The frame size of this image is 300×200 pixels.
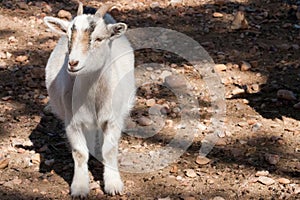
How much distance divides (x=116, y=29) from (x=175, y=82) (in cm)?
214

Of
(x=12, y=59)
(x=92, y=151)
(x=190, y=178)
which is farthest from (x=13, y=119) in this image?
(x=190, y=178)

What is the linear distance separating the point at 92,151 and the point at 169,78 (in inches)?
66.4

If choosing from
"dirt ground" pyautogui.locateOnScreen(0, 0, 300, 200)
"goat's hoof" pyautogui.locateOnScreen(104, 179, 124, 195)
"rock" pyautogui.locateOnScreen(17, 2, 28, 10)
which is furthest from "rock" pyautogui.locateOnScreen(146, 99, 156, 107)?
"rock" pyautogui.locateOnScreen(17, 2, 28, 10)

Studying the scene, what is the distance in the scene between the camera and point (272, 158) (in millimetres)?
5082

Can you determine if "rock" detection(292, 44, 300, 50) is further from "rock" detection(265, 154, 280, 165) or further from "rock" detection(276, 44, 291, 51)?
"rock" detection(265, 154, 280, 165)

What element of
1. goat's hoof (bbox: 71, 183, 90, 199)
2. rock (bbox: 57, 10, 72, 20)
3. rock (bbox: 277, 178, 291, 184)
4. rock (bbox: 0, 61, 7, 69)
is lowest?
goat's hoof (bbox: 71, 183, 90, 199)

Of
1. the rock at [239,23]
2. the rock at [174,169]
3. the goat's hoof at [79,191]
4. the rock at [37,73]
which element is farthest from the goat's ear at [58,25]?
the rock at [239,23]

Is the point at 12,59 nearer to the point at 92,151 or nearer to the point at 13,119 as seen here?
the point at 13,119

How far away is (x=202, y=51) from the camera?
7.28 meters

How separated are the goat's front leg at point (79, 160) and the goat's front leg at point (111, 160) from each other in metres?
0.16

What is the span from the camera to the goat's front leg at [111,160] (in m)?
4.70

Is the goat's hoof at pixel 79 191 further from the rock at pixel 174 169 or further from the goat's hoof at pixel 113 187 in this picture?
the rock at pixel 174 169

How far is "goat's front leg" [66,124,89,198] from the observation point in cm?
468

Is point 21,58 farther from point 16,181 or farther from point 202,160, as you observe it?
point 202,160
